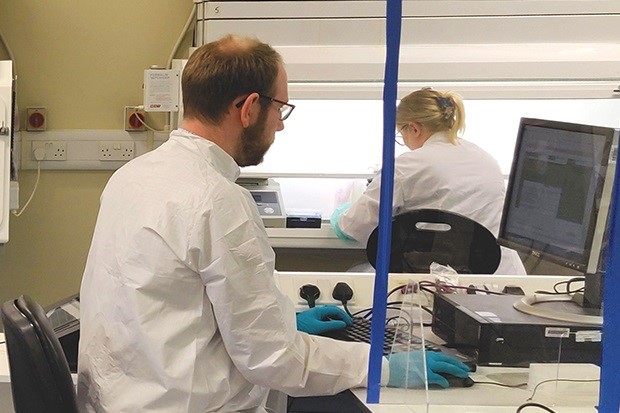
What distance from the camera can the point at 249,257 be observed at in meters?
1.40

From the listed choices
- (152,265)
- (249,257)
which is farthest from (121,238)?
(249,257)

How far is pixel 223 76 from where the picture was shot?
153cm

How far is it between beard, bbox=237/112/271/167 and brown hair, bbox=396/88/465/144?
268 mm

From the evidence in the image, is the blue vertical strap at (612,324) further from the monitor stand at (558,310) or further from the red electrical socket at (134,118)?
the red electrical socket at (134,118)

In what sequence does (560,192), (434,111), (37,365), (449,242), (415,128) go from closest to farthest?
(37,365) → (560,192) → (415,128) → (434,111) → (449,242)

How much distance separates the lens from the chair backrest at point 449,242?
199cm

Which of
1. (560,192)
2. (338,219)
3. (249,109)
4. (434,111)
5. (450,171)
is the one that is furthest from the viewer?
(338,219)

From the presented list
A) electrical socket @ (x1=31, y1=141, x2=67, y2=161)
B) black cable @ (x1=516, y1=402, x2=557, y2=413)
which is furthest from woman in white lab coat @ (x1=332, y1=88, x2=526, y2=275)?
electrical socket @ (x1=31, y1=141, x2=67, y2=161)

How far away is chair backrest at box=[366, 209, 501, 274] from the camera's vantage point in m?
1.99

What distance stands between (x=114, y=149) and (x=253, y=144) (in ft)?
6.37

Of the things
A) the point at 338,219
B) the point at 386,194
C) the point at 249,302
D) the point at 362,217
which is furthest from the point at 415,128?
the point at 338,219

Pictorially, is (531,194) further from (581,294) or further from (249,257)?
(249,257)

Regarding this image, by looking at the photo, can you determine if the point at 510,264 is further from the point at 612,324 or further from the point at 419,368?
the point at 612,324

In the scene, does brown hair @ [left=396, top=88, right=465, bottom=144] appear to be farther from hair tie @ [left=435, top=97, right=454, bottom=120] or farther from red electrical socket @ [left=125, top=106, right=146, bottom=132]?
red electrical socket @ [left=125, top=106, right=146, bottom=132]
